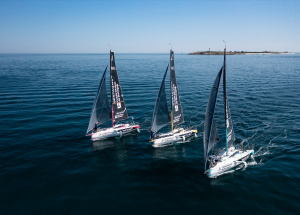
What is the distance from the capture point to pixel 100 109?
40.8 metres

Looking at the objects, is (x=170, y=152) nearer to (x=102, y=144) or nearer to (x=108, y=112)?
(x=102, y=144)

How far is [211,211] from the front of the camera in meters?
21.9

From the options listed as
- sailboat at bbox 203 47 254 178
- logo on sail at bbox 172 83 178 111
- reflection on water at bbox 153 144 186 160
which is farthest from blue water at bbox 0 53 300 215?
logo on sail at bbox 172 83 178 111

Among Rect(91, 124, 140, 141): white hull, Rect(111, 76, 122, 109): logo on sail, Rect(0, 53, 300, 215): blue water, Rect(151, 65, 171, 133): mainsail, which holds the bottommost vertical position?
Rect(0, 53, 300, 215): blue water

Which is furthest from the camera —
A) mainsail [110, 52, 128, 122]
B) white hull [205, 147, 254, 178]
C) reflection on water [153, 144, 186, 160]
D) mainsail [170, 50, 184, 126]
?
mainsail [110, 52, 128, 122]

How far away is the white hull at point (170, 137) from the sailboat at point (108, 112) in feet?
24.0

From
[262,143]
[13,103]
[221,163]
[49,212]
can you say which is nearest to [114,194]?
[49,212]

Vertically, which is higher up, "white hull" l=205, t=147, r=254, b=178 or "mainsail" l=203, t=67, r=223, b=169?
"mainsail" l=203, t=67, r=223, b=169

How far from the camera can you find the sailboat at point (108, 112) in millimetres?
39094

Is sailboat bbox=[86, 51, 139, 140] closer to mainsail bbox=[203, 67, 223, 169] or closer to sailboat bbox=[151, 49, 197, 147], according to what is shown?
sailboat bbox=[151, 49, 197, 147]

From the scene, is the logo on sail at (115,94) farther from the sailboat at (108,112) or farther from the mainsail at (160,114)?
the mainsail at (160,114)

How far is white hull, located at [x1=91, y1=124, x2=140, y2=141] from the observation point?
3900 cm

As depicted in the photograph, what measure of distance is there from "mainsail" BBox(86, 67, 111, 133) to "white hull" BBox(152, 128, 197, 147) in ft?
41.2

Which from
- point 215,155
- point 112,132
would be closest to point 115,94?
point 112,132
